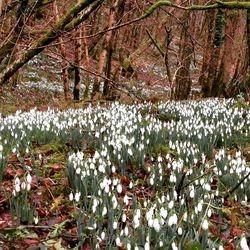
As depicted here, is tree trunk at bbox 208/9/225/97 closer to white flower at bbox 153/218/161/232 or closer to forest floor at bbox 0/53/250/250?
forest floor at bbox 0/53/250/250

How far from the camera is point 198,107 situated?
9.59 m

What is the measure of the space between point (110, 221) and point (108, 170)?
1506 mm

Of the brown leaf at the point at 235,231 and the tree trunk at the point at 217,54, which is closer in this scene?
the brown leaf at the point at 235,231

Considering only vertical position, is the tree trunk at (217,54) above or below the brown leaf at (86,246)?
above

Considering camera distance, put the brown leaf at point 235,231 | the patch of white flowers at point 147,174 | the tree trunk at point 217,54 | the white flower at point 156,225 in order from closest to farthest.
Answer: the white flower at point 156,225 → the patch of white flowers at point 147,174 → the brown leaf at point 235,231 → the tree trunk at point 217,54

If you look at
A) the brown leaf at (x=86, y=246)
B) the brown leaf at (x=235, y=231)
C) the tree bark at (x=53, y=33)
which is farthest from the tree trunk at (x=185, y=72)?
the brown leaf at (x=86, y=246)

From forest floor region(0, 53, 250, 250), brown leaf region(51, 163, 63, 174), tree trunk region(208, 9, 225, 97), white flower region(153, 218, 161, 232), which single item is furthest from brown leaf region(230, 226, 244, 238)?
tree trunk region(208, 9, 225, 97)

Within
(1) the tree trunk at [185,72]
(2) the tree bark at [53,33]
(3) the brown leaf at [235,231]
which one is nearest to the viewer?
(3) the brown leaf at [235,231]

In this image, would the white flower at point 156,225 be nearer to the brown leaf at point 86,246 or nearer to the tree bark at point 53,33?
the brown leaf at point 86,246

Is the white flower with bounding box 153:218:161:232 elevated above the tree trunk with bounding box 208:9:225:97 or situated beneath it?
situated beneath

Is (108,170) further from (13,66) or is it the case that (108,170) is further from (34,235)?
(13,66)

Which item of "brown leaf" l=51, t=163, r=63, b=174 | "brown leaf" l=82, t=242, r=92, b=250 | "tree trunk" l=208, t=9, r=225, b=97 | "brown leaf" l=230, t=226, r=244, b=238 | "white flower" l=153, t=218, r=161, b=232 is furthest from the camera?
"tree trunk" l=208, t=9, r=225, b=97

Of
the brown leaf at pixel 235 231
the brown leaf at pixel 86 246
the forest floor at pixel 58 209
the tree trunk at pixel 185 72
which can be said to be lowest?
the brown leaf at pixel 86 246

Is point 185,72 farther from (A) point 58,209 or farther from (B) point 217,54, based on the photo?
(A) point 58,209
